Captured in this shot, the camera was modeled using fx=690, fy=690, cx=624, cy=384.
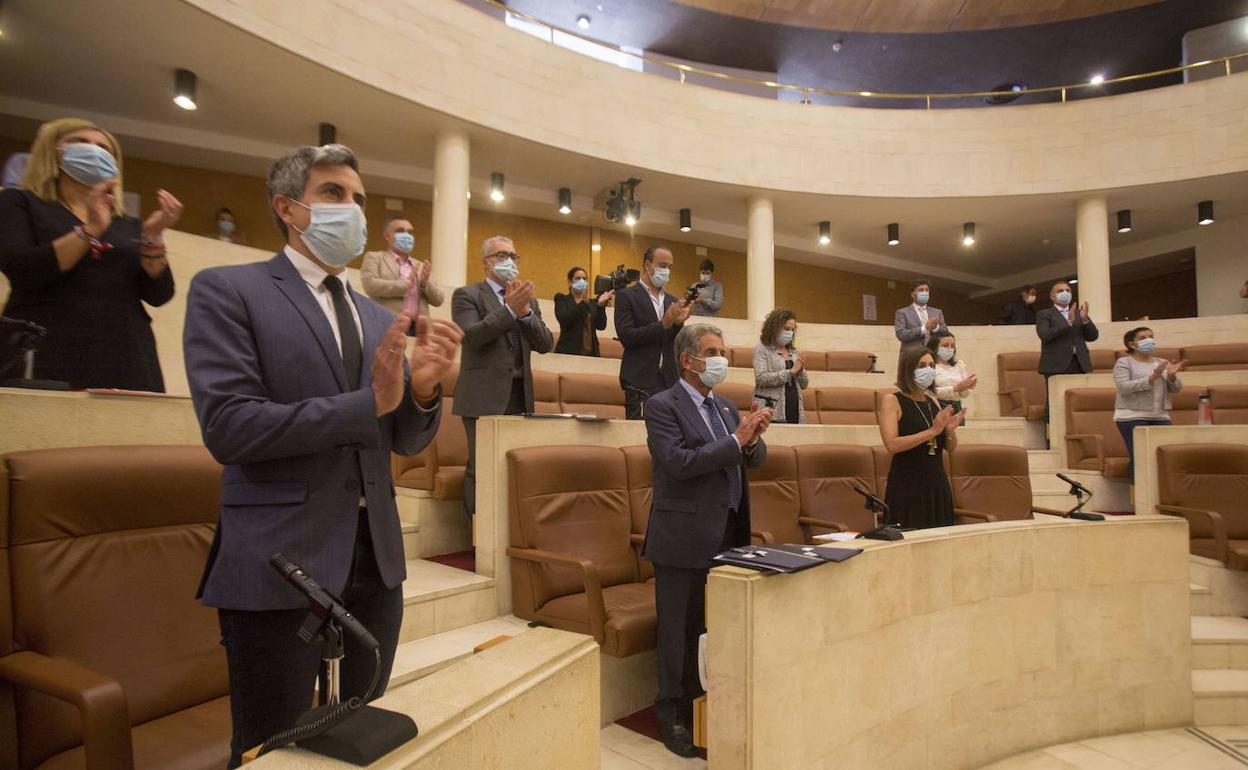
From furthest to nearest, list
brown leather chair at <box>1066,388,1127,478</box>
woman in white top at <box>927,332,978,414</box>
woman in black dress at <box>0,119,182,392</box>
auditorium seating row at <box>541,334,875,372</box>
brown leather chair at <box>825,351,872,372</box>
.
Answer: brown leather chair at <box>825,351,872,372</box> → auditorium seating row at <box>541,334,875,372</box> → brown leather chair at <box>1066,388,1127,478</box> → woman in white top at <box>927,332,978,414</box> → woman in black dress at <box>0,119,182,392</box>

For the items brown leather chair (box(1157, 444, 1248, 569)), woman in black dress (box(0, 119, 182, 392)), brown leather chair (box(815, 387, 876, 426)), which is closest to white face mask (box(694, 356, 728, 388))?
woman in black dress (box(0, 119, 182, 392))

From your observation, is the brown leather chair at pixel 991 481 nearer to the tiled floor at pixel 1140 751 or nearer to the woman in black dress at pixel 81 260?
the tiled floor at pixel 1140 751

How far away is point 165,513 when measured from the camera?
57.8 inches

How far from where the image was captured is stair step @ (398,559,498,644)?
2232 millimetres

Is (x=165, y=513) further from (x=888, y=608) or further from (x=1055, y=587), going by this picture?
(x=1055, y=587)

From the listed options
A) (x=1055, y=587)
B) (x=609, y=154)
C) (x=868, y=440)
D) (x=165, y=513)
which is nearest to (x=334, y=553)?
(x=165, y=513)

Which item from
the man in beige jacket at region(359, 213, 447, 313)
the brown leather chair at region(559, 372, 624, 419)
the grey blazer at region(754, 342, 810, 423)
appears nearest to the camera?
the man in beige jacket at region(359, 213, 447, 313)

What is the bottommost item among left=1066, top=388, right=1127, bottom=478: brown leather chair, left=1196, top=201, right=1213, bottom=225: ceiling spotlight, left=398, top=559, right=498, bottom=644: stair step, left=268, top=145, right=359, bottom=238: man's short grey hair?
left=398, top=559, right=498, bottom=644: stair step

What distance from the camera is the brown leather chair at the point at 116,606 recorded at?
114cm

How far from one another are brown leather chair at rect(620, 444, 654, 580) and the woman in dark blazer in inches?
53.3

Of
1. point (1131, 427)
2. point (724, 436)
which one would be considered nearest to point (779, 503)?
point (724, 436)

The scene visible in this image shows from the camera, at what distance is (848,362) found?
8055 mm

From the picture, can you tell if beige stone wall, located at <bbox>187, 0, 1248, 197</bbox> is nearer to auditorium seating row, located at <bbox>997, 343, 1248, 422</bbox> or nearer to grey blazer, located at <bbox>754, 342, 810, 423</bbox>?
auditorium seating row, located at <bbox>997, 343, 1248, 422</bbox>

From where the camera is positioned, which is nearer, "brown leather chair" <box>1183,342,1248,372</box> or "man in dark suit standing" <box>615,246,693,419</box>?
"man in dark suit standing" <box>615,246,693,419</box>
